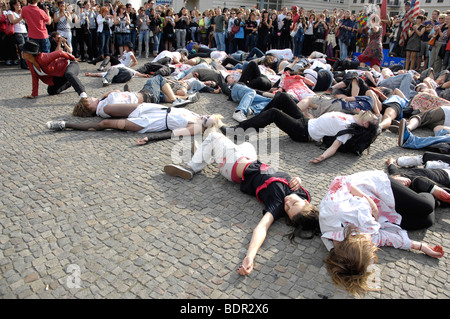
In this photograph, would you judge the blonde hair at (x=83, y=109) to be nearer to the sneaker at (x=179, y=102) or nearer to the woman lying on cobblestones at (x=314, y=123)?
the sneaker at (x=179, y=102)

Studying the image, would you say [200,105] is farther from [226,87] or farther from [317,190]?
[317,190]

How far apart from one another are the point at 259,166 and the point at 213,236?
113cm

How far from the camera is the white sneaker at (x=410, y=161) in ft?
15.5

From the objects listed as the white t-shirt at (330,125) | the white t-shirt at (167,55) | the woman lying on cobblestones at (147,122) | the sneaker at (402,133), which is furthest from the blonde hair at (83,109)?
the sneaker at (402,133)

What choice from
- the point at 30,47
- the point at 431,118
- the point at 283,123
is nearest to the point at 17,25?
the point at 30,47

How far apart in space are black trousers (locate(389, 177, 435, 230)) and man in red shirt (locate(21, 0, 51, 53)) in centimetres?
926

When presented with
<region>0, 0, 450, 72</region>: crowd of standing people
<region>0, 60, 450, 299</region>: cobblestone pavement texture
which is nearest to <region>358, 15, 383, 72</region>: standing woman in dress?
<region>0, 0, 450, 72</region>: crowd of standing people

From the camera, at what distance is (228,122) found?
645 centimetres

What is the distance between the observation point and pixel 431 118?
20.9 ft

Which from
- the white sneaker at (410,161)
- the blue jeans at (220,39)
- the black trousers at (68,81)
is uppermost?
the blue jeans at (220,39)

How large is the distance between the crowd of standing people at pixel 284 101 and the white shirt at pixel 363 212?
1 cm

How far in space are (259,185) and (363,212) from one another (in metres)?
1.24

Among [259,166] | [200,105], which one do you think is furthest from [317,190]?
[200,105]

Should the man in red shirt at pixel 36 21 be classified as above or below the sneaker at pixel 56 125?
above
